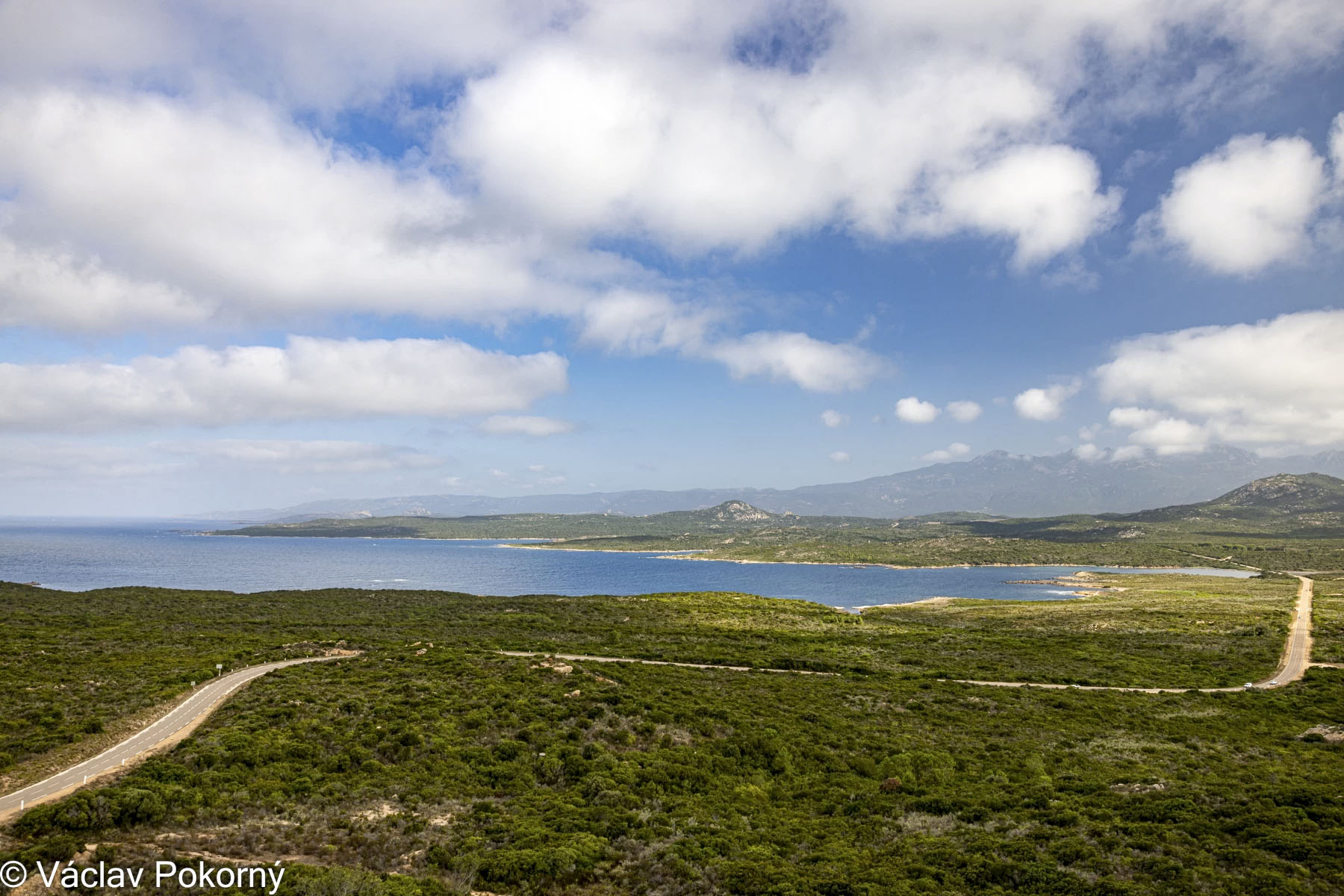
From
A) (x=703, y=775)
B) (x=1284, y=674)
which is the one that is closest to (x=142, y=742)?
(x=703, y=775)

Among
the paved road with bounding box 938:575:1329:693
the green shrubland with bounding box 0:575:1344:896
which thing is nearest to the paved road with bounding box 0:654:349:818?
the green shrubland with bounding box 0:575:1344:896

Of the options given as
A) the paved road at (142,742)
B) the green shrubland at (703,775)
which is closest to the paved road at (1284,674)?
the green shrubland at (703,775)

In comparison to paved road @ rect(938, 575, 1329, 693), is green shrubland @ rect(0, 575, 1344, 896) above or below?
above

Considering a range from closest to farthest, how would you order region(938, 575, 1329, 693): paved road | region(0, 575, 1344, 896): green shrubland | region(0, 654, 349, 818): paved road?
region(0, 575, 1344, 896): green shrubland
region(0, 654, 349, 818): paved road
region(938, 575, 1329, 693): paved road

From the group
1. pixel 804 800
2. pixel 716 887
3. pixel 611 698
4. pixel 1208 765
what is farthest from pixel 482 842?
pixel 1208 765

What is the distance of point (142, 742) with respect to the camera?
88.9 ft

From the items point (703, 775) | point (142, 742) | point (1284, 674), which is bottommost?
point (1284, 674)

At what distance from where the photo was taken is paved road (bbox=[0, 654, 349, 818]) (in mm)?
20750

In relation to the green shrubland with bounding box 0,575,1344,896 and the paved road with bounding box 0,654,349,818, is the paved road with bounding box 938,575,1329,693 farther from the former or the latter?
the paved road with bounding box 0,654,349,818

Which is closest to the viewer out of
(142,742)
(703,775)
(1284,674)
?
(703,775)

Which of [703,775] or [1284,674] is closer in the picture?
[703,775]

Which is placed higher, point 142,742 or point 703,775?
point 142,742

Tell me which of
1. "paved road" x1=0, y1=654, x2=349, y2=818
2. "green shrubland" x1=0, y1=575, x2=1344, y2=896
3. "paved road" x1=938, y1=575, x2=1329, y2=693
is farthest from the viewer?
"paved road" x1=938, y1=575, x2=1329, y2=693

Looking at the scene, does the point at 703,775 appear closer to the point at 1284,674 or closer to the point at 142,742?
the point at 142,742
